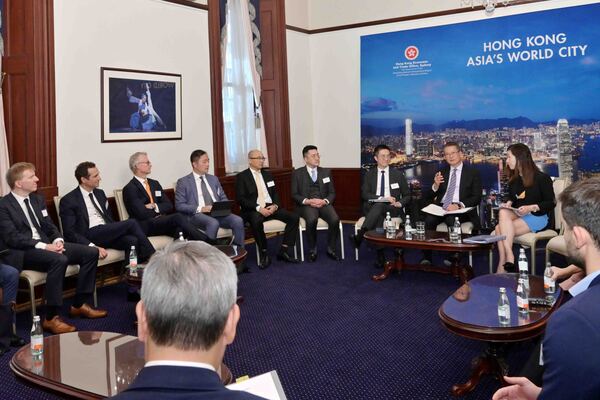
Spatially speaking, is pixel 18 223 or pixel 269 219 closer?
pixel 18 223

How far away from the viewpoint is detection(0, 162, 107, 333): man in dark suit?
4648 mm

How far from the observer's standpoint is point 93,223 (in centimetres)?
557

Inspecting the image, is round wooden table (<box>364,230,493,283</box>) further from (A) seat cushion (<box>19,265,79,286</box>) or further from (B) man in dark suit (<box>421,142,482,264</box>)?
(A) seat cushion (<box>19,265,79,286</box>)

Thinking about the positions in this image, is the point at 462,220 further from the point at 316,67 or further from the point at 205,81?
the point at 316,67

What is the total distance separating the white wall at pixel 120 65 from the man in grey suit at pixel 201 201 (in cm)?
46

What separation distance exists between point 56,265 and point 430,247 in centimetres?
337

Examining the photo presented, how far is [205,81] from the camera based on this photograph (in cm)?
742

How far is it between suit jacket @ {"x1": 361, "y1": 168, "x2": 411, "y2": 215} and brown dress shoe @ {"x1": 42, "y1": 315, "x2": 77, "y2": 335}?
369 centimetres

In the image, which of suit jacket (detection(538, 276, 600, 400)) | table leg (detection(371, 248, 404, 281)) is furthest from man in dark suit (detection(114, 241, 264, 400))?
table leg (detection(371, 248, 404, 281))

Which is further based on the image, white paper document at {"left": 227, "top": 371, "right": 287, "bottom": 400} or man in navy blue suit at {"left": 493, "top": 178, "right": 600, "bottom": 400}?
white paper document at {"left": 227, "top": 371, "right": 287, "bottom": 400}

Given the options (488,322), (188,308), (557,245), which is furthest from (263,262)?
(188,308)

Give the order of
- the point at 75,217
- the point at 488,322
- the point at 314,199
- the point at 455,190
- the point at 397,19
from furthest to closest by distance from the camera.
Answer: the point at 397,19, the point at 314,199, the point at 455,190, the point at 75,217, the point at 488,322

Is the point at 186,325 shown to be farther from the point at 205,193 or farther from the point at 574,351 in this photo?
the point at 205,193

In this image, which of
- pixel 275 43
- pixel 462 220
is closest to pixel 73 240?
pixel 462 220
